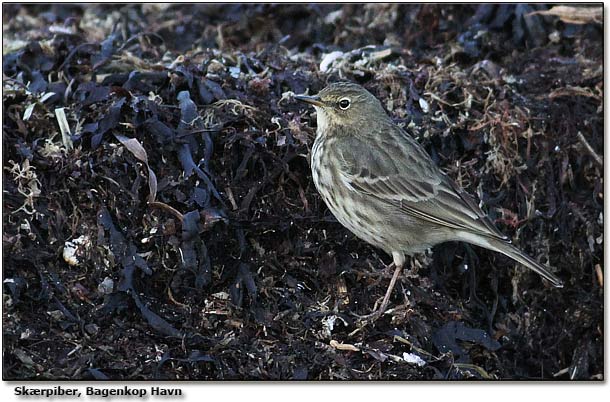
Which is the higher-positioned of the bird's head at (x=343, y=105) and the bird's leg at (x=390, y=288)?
the bird's head at (x=343, y=105)

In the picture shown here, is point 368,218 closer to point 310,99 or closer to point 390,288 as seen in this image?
point 390,288

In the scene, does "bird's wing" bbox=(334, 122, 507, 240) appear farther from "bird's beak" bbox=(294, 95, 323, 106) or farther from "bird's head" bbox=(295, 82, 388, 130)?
"bird's beak" bbox=(294, 95, 323, 106)

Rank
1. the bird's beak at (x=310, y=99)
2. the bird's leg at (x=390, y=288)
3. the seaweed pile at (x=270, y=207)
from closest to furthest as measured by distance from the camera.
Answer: the seaweed pile at (x=270, y=207) < the bird's leg at (x=390, y=288) < the bird's beak at (x=310, y=99)

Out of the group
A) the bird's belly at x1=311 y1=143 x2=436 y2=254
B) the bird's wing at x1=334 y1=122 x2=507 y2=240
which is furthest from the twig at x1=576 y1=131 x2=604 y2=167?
the bird's belly at x1=311 y1=143 x2=436 y2=254

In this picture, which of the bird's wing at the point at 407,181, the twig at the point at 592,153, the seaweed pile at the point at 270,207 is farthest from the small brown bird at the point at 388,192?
the twig at the point at 592,153

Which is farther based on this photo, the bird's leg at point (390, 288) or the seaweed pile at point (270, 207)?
the bird's leg at point (390, 288)

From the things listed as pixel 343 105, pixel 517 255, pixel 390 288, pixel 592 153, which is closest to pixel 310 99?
pixel 343 105

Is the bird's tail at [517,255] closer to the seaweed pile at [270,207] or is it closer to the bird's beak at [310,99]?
the seaweed pile at [270,207]

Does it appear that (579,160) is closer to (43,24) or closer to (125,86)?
(125,86)
